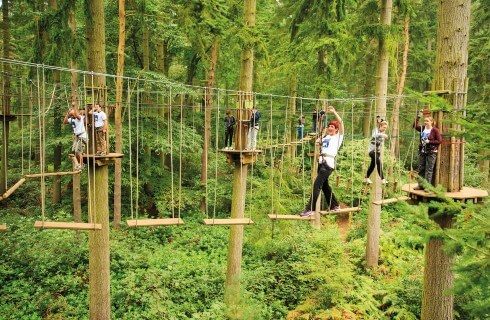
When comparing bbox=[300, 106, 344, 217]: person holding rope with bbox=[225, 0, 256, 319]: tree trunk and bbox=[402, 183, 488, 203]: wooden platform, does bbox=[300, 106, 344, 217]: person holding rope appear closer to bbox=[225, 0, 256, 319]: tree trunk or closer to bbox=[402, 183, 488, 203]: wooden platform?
bbox=[225, 0, 256, 319]: tree trunk

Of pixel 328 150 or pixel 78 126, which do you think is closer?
pixel 328 150

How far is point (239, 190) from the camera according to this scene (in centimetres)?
773

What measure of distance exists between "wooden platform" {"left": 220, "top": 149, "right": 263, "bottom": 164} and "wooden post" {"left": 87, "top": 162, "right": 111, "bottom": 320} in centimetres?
211

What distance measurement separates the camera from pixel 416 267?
9414 millimetres

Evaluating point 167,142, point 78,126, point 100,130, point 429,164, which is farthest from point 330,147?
point 167,142

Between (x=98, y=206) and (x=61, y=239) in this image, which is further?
(x=61, y=239)

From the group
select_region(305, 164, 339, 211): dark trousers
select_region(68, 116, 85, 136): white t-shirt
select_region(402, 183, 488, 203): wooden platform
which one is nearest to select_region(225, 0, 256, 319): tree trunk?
select_region(305, 164, 339, 211): dark trousers

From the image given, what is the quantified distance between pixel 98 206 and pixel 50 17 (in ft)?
10.8

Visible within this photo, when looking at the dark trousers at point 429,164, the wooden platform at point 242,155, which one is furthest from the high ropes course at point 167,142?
the dark trousers at point 429,164

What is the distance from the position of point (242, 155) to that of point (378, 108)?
418cm

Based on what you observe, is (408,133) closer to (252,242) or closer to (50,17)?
(252,242)

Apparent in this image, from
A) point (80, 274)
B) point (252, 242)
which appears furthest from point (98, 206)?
point (252, 242)

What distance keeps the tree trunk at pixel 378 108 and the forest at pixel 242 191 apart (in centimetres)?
3

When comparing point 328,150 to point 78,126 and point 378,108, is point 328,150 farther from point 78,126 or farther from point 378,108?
point 78,126
